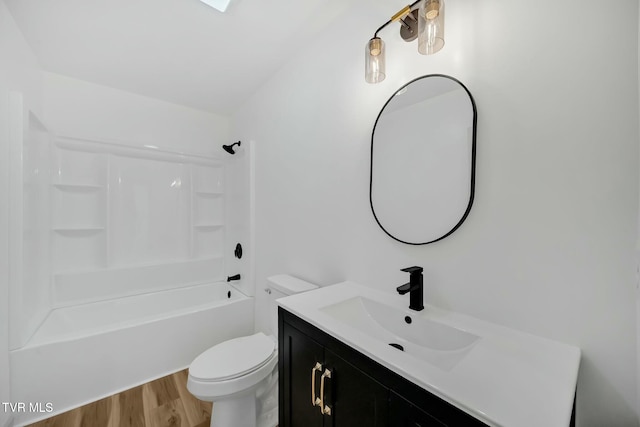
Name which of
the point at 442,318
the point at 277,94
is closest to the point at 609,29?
the point at 442,318

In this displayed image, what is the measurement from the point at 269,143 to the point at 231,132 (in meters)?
1.08

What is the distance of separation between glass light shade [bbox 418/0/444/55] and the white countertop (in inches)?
40.7

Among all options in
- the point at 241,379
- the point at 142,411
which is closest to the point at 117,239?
the point at 142,411

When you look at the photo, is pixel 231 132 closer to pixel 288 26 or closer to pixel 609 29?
pixel 288 26

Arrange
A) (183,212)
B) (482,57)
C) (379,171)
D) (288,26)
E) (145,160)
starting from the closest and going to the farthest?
(482,57) → (379,171) → (288,26) → (145,160) → (183,212)

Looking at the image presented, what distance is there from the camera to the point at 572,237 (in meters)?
0.76

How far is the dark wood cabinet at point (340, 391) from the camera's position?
619mm

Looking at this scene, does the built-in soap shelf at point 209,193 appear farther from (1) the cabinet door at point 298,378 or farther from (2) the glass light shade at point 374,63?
(2) the glass light shade at point 374,63

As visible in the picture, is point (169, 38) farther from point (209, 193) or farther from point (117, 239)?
point (117, 239)

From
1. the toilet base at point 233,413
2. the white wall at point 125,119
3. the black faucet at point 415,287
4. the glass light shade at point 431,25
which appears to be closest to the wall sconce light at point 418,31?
the glass light shade at point 431,25

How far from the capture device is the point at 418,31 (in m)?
0.95

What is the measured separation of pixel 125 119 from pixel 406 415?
10.3 ft

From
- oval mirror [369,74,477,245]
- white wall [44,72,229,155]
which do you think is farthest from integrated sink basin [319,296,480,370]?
white wall [44,72,229,155]

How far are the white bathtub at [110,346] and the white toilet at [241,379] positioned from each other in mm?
775
